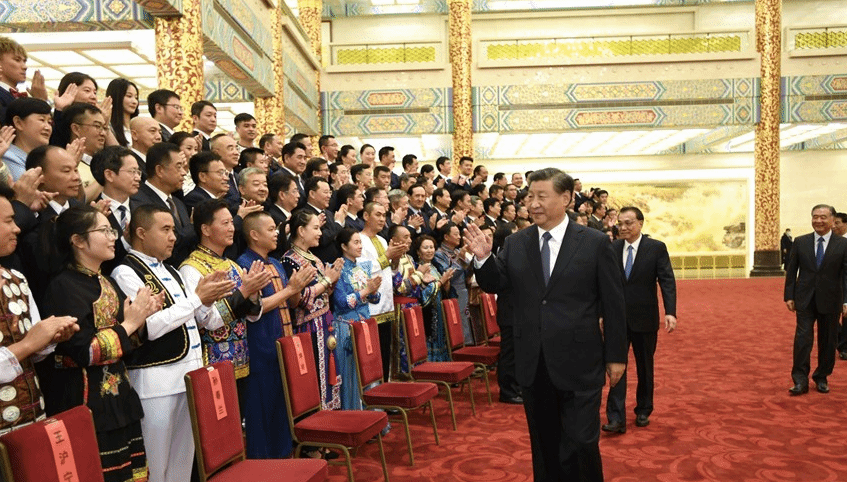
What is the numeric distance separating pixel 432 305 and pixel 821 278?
2905mm

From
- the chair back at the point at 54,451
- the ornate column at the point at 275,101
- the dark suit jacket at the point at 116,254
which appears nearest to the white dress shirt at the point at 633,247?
the dark suit jacket at the point at 116,254

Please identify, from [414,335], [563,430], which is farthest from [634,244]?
[563,430]

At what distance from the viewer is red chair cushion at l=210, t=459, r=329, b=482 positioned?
2.45 m

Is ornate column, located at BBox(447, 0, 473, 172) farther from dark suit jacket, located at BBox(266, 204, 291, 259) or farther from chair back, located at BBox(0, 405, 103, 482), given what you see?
chair back, located at BBox(0, 405, 103, 482)

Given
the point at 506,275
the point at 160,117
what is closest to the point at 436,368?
the point at 506,275

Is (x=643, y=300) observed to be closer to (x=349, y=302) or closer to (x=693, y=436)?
(x=693, y=436)

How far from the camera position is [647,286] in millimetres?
4461

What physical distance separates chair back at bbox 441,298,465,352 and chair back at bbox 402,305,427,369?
0.44 m

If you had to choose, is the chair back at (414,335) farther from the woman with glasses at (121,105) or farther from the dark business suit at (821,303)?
the dark business suit at (821,303)

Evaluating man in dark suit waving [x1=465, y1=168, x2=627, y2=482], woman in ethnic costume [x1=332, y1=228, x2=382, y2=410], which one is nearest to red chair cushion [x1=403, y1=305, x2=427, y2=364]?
woman in ethnic costume [x1=332, y1=228, x2=382, y2=410]

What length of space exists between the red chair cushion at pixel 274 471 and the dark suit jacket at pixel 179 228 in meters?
1.03

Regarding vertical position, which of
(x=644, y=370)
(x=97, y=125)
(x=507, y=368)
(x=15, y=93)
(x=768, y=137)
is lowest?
(x=507, y=368)

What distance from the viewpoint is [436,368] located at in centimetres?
457

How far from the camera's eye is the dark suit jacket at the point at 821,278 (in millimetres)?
5137
